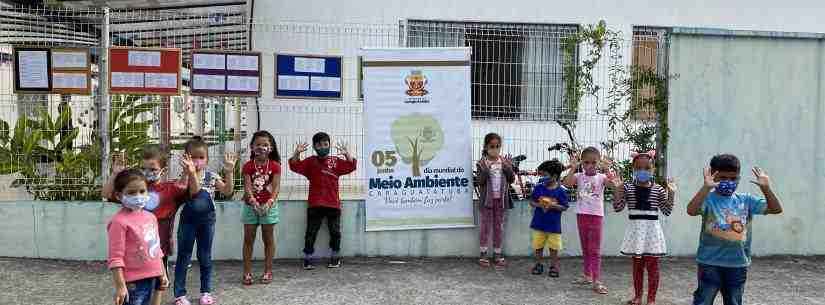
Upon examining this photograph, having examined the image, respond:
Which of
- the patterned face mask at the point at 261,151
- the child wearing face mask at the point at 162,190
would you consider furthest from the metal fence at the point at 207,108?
the child wearing face mask at the point at 162,190

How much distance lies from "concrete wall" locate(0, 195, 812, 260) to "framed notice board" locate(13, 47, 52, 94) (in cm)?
116

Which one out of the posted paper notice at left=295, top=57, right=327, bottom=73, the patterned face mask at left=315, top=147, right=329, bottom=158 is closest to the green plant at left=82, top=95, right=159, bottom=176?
the posted paper notice at left=295, top=57, right=327, bottom=73

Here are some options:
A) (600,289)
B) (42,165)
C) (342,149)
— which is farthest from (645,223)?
(42,165)

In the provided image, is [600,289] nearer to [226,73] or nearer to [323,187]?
[323,187]

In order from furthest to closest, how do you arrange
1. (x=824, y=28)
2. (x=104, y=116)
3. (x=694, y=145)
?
1. (x=824, y=28)
2. (x=694, y=145)
3. (x=104, y=116)

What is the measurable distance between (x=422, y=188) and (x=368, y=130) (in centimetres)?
84

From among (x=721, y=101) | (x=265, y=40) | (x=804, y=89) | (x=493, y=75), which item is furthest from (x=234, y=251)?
(x=804, y=89)

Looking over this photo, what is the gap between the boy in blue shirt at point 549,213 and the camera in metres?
6.70

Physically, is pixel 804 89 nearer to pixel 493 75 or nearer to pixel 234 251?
pixel 493 75

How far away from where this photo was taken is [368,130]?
7.21 metres

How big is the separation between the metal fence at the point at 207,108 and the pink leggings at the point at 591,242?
52.1 inches

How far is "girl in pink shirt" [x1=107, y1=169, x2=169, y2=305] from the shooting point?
4133mm

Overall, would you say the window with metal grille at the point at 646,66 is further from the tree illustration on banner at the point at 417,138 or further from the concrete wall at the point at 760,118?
the tree illustration on banner at the point at 417,138

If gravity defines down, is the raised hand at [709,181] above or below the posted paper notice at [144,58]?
below
